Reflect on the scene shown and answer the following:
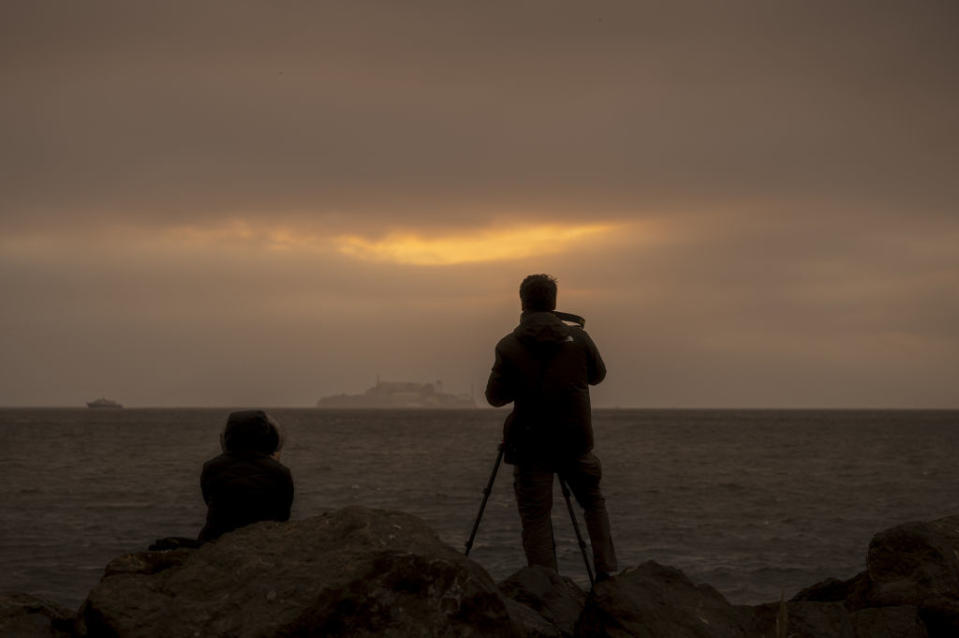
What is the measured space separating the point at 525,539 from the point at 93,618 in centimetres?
362

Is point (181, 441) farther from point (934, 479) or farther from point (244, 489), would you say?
point (244, 489)

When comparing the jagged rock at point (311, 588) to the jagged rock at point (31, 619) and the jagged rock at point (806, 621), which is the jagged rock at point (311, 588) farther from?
the jagged rock at point (806, 621)

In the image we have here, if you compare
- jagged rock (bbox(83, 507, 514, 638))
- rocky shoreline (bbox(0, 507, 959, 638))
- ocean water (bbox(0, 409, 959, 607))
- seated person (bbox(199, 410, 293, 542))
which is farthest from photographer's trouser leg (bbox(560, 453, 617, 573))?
ocean water (bbox(0, 409, 959, 607))

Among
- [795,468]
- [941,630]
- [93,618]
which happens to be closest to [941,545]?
[941,630]

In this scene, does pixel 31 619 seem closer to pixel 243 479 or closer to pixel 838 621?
pixel 243 479

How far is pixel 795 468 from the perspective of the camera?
207 ft

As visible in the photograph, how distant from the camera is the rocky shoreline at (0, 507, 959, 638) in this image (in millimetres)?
5516

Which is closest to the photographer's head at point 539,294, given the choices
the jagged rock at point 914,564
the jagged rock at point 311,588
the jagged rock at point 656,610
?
the jagged rock at point 656,610

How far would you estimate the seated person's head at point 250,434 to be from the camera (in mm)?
6695

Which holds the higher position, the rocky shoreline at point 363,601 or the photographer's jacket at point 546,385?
the photographer's jacket at point 546,385

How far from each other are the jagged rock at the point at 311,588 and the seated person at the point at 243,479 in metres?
0.61

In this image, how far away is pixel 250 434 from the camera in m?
6.72

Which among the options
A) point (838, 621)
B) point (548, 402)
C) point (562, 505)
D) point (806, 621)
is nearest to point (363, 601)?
point (548, 402)

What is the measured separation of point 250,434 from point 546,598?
7.99 ft
